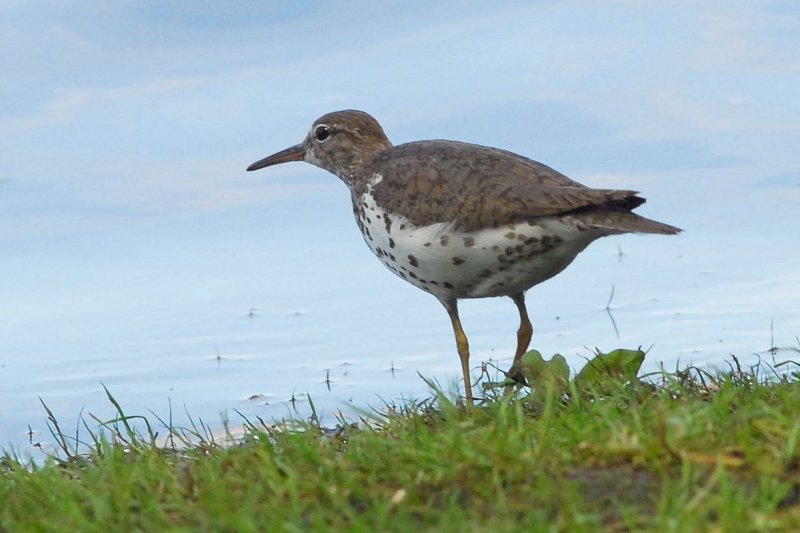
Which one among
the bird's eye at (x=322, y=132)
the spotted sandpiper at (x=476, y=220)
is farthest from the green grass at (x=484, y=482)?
the bird's eye at (x=322, y=132)

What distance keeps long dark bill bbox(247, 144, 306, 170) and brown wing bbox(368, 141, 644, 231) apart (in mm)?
2146

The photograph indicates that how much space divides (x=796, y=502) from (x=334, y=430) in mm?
3500

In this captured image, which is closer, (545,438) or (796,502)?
(796,502)

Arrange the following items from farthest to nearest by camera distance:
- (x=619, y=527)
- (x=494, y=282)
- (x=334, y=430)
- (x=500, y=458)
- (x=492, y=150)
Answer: (x=492, y=150) < (x=494, y=282) < (x=334, y=430) < (x=500, y=458) < (x=619, y=527)

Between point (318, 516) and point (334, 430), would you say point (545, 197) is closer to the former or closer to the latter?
point (334, 430)

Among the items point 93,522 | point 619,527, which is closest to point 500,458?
point 619,527

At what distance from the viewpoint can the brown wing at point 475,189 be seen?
7.74 m

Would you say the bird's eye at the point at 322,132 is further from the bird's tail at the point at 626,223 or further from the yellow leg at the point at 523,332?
the bird's tail at the point at 626,223

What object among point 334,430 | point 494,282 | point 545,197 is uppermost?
point 545,197

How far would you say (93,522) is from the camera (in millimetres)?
5117

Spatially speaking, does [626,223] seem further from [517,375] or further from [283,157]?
[283,157]

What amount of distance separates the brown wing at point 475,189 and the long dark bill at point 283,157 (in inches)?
84.5

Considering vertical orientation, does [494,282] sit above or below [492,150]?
below

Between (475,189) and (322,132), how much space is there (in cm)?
281
